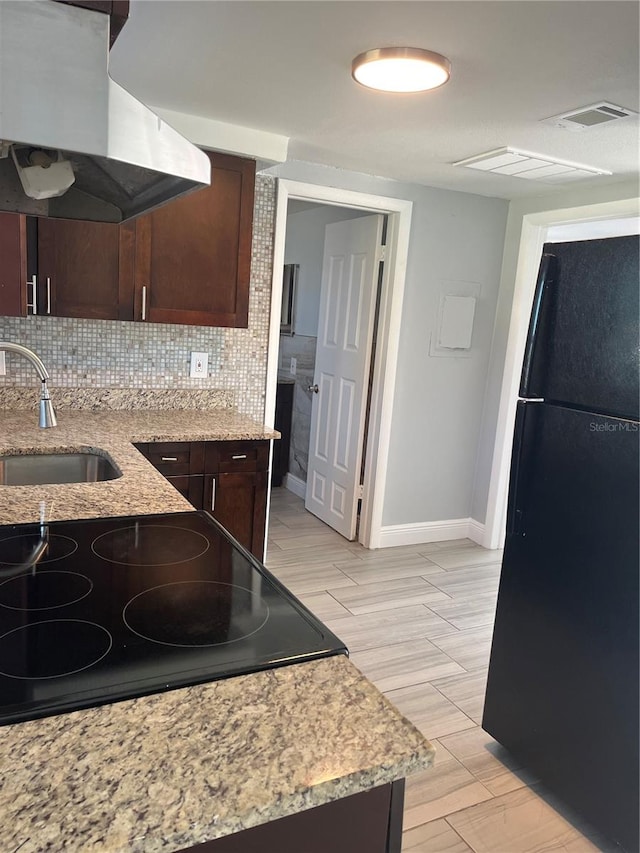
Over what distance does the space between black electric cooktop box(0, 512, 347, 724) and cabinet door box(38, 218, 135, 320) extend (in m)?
1.50

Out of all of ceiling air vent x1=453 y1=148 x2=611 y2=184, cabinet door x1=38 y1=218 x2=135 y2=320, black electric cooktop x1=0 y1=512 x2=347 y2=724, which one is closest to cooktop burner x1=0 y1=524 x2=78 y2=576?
black electric cooktop x1=0 y1=512 x2=347 y2=724

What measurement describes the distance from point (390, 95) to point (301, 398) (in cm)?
309

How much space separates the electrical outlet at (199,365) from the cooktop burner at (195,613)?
7.23ft

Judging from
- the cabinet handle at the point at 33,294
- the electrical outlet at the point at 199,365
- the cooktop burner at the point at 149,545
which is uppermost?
the cabinet handle at the point at 33,294

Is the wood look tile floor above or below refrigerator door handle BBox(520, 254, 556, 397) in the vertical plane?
below

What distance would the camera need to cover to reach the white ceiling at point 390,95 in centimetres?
164

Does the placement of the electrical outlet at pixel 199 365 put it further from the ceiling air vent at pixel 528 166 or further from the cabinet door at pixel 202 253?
the ceiling air vent at pixel 528 166

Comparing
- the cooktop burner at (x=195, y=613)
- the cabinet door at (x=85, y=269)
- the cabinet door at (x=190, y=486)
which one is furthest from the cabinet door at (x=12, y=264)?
the cooktop burner at (x=195, y=613)

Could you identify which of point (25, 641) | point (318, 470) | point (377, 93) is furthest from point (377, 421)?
point (25, 641)

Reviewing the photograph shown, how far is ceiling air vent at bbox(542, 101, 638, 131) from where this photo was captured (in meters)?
2.21

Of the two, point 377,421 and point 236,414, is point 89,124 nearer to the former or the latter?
point 236,414

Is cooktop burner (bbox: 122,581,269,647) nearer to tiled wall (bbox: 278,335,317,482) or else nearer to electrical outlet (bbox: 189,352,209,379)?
electrical outlet (bbox: 189,352,209,379)

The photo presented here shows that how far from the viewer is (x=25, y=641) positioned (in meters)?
0.96

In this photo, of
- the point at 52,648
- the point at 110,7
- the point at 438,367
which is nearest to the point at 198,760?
the point at 52,648
